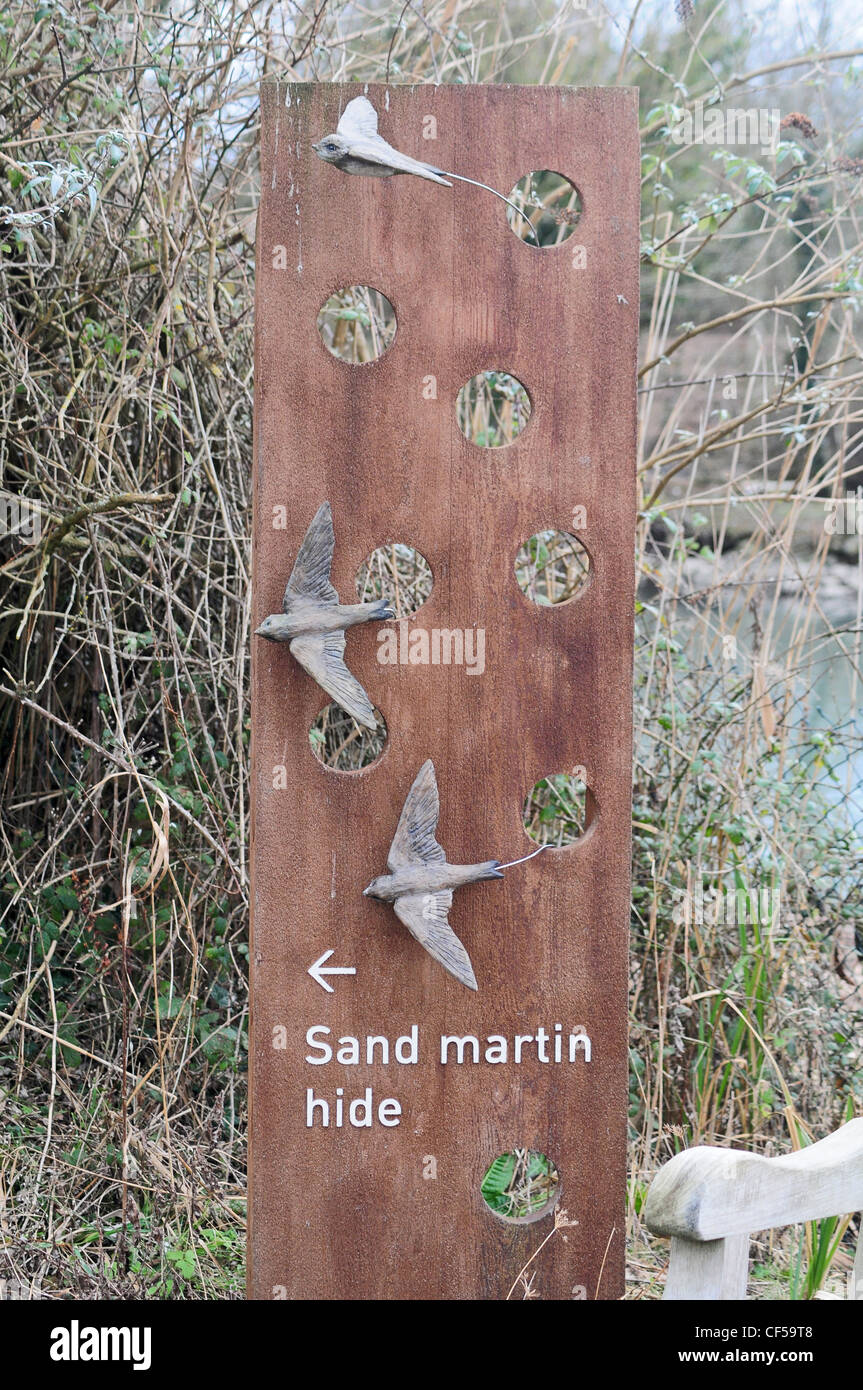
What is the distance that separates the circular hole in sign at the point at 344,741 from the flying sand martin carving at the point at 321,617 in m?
0.96

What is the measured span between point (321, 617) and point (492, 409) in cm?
137

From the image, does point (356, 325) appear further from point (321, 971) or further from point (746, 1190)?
point (746, 1190)

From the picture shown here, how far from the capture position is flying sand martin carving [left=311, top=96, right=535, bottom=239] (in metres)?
1.69

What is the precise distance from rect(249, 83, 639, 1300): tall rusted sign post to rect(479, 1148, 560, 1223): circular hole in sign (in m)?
0.72

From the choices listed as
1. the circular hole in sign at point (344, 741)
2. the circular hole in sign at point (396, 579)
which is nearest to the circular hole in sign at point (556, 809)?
the circular hole in sign at point (344, 741)

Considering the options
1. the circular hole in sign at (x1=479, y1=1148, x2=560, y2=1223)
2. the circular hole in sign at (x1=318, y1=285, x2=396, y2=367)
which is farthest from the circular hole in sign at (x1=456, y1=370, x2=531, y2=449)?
the circular hole in sign at (x1=479, y1=1148, x2=560, y2=1223)

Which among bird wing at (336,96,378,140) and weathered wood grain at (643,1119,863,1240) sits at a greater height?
bird wing at (336,96,378,140)

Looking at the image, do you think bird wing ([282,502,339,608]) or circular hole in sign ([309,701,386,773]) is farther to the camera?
circular hole in sign ([309,701,386,773])

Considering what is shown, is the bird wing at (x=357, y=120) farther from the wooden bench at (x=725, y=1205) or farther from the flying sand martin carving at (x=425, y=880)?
the wooden bench at (x=725, y=1205)

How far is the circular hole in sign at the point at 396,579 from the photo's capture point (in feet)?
8.43

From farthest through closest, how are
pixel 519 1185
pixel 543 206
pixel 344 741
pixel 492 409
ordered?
1. pixel 492 409
2. pixel 344 741
3. pixel 519 1185
4. pixel 543 206

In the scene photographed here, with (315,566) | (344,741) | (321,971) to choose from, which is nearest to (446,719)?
(315,566)

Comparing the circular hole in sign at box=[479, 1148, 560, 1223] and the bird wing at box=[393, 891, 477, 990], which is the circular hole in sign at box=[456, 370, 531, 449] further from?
the circular hole in sign at box=[479, 1148, 560, 1223]

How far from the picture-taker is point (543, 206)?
237 centimetres
